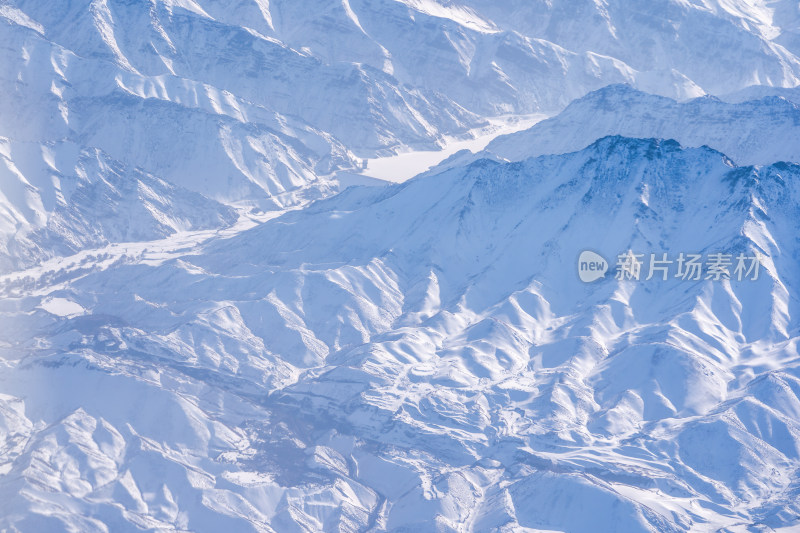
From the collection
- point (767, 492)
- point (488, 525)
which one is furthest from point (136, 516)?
point (767, 492)

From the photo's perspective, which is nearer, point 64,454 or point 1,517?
point 1,517

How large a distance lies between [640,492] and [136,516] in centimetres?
5006

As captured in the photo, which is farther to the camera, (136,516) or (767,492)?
(767,492)

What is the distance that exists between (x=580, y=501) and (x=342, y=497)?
23.5 metres

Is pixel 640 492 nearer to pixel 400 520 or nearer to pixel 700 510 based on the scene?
pixel 700 510

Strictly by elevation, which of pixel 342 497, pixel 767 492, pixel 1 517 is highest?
pixel 767 492

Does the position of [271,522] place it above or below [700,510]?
below

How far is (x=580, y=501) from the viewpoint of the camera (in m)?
193

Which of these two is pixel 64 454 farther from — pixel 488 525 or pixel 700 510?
pixel 700 510

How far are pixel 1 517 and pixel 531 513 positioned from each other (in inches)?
2006

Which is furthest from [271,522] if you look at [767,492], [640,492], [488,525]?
[767,492]

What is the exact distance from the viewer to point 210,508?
190m

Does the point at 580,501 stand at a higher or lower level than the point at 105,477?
higher

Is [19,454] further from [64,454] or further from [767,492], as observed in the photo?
[767,492]
